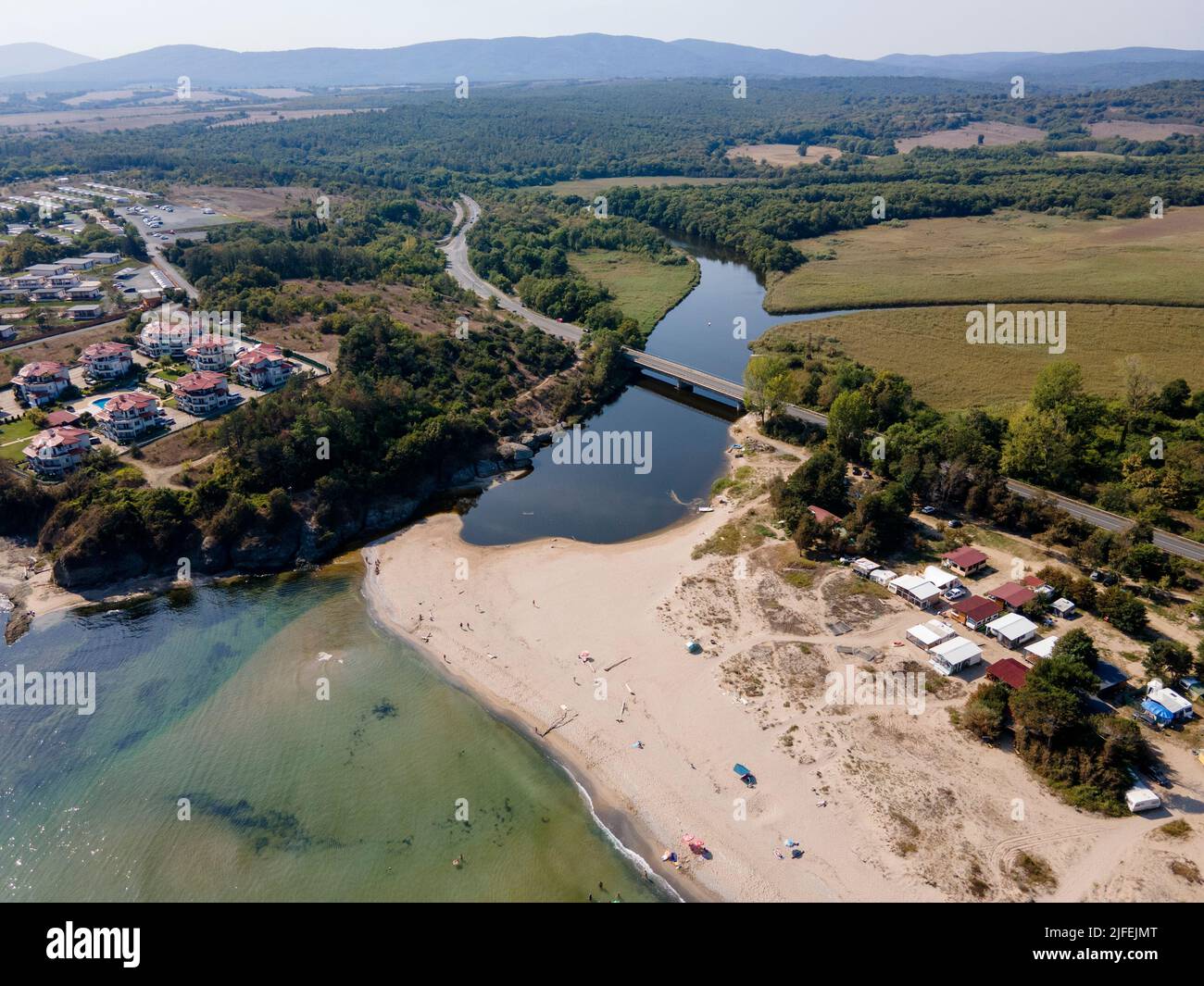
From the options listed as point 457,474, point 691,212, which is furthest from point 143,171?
point 457,474

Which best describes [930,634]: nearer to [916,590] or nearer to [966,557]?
[916,590]

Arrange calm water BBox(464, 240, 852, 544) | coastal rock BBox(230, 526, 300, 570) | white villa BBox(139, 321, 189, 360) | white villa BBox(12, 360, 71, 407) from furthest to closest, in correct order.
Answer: white villa BBox(139, 321, 189, 360), white villa BBox(12, 360, 71, 407), calm water BBox(464, 240, 852, 544), coastal rock BBox(230, 526, 300, 570)

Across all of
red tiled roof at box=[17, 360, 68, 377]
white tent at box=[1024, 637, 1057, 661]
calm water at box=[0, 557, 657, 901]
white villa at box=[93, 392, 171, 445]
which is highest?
red tiled roof at box=[17, 360, 68, 377]

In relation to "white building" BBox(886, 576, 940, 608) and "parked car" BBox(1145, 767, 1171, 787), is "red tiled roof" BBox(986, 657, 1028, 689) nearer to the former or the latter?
"parked car" BBox(1145, 767, 1171, 787)

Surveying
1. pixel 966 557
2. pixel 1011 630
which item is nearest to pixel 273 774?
pixel 1011 630

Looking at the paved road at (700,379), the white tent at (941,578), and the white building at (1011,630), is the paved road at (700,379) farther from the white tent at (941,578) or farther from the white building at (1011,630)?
the white building at (1011,630)

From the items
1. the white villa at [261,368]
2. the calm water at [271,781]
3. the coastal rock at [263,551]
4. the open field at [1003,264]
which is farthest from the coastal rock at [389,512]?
the open field at [1003,264]

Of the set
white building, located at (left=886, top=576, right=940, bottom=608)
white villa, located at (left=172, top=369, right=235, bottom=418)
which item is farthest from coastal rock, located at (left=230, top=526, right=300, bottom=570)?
white building, located at (left=886, top=576, right=940, bottom=608)
